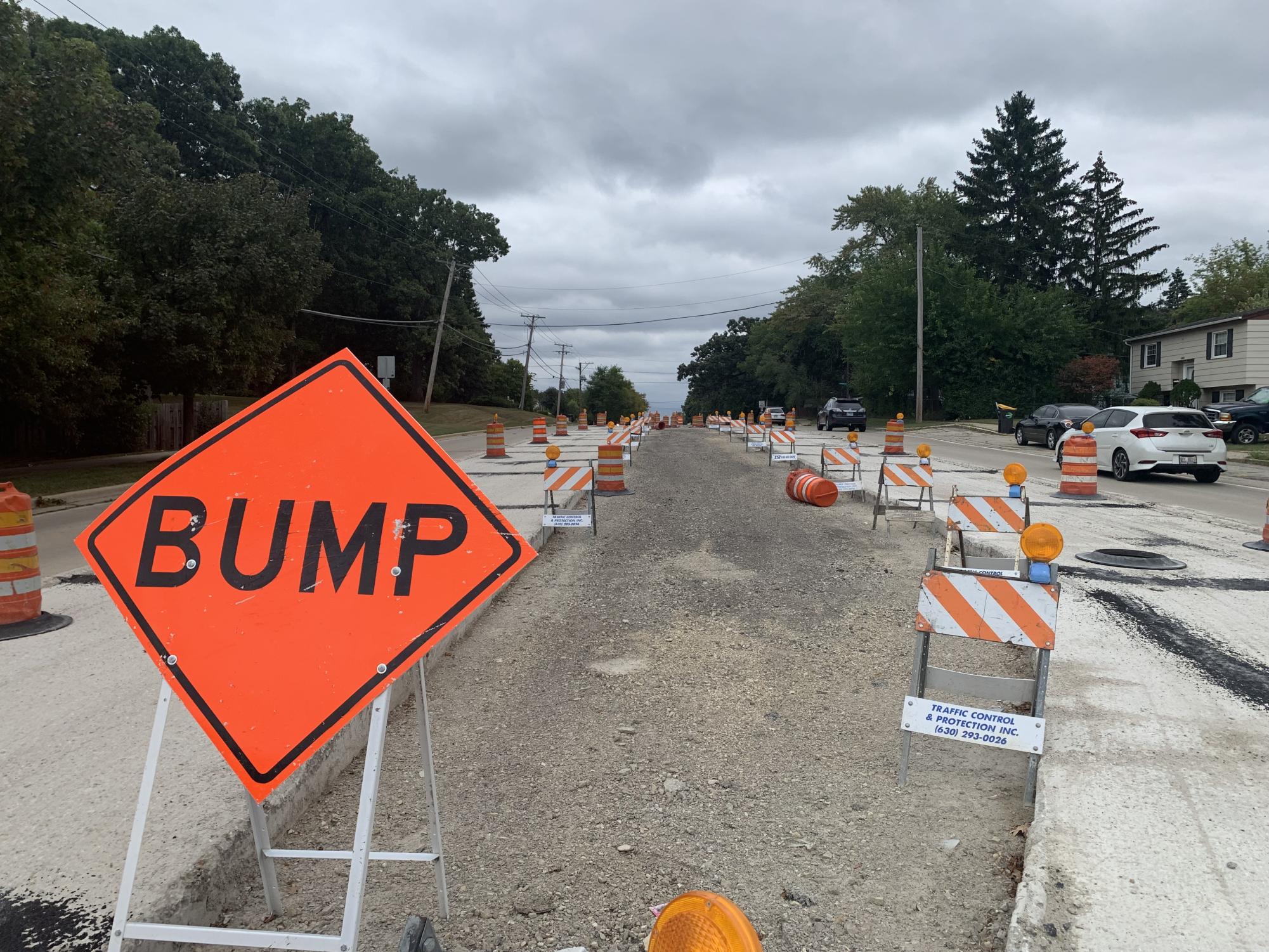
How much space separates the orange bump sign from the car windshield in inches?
600

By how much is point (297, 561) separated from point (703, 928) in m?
1.75

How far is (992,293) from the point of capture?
4903 centimetres

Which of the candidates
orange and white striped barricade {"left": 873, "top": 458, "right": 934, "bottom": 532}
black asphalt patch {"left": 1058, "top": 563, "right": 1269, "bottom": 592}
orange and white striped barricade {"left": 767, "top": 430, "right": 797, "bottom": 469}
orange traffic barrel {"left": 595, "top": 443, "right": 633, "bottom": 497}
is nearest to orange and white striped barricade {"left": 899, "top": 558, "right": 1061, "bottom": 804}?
black asphalt patch {"left": 1058, "top": 563, "right": 1269, "bottom": 592}

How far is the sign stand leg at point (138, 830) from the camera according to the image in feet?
8.48

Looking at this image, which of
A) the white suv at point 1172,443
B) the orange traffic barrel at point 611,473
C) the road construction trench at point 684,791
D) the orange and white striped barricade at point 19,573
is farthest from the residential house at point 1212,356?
the orange and white striped barricade at point 19,573

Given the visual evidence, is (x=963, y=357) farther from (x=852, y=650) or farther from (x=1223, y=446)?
(x=852, y=650)

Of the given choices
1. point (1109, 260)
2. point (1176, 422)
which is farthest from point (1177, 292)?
point (1176, 422)

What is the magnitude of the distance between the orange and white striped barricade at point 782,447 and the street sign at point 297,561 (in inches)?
720

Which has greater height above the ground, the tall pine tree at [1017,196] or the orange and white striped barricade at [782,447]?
the tall pine tree at [1017,196]

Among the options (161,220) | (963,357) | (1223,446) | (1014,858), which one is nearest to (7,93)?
(161,220)

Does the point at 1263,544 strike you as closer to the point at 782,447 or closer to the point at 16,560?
the point at 16,560

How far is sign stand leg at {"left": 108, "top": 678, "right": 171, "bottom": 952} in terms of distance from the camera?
2.58 metres

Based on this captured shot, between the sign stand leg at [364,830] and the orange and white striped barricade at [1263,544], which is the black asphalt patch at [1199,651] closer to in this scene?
the orange and white striped barricade at [1263,544]

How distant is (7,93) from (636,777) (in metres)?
14.1
